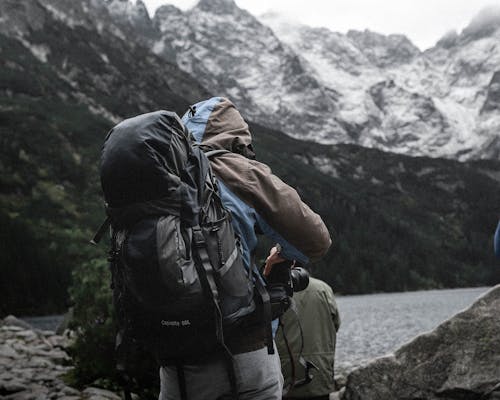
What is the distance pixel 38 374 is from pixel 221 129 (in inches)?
330

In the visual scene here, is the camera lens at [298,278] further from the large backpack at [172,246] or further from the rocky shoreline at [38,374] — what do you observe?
the rocky shoreline at [38,374]

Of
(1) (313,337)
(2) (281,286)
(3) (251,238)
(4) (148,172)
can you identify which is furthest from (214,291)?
(1) (313,337)

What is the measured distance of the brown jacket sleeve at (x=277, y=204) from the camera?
Answer: 10.8 feet

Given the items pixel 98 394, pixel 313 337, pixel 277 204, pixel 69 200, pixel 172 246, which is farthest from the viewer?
pixel 69 200

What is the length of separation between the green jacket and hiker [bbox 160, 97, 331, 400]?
3.54m

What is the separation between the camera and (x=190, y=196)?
3123mm

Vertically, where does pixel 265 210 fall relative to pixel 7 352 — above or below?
above

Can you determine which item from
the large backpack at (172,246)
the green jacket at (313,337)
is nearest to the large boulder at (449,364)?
the green jacket at (313,337)

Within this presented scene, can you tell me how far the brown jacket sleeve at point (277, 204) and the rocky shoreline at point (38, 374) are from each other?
6082 millimetres

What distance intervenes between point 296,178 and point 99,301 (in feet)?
601

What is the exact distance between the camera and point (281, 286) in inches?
137

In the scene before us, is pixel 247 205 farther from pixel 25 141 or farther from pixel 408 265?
pixel 408 265

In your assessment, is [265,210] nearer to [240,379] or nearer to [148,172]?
[148,172]

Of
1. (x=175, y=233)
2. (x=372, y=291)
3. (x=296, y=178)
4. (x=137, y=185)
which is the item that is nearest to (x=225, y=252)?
(x=175, y=233)
